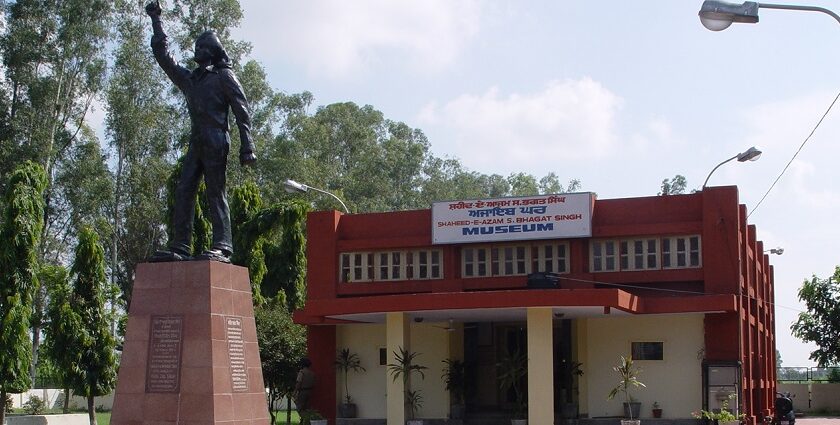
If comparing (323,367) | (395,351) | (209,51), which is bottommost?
(323,367)

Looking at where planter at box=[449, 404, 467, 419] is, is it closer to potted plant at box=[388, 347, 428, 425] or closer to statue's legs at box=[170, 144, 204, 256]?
potted plant at box=[388, 347, 428, 425]

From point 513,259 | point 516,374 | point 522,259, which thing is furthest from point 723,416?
point 513,259

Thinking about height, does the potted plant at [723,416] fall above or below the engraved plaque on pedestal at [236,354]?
below

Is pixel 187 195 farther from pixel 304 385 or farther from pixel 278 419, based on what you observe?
pixel 278 419

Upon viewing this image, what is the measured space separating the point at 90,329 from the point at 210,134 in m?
14.9

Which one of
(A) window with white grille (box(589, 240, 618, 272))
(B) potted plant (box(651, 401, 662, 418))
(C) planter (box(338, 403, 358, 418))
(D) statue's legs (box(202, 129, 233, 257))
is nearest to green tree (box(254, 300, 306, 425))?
(C) planter (box(338, 403, 358, 418))

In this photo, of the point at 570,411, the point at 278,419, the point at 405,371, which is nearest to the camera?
the point at 405,371

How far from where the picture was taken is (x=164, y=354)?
13.4 m

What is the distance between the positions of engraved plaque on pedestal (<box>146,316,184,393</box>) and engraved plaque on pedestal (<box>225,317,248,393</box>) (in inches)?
24.7

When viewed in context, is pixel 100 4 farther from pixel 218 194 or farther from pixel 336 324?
pixel 218 194

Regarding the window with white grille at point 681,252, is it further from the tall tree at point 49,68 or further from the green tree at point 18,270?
the tall tree at point 49,68

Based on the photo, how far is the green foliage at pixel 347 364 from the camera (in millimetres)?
29672

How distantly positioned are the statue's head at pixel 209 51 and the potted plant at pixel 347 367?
1631cm

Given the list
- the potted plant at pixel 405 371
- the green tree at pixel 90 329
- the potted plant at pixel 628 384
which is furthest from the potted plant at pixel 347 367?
the potted plant at pixel 628 384
